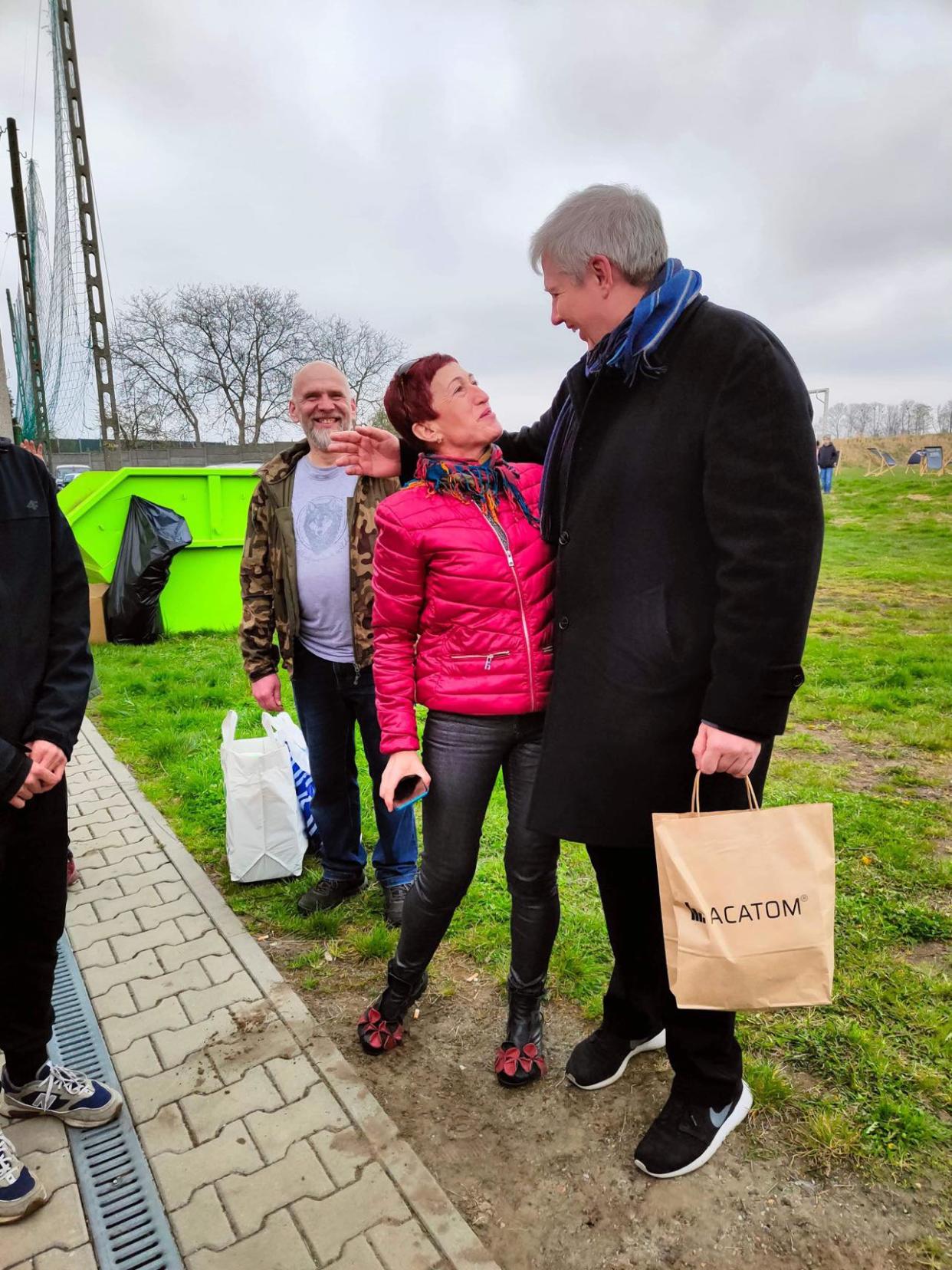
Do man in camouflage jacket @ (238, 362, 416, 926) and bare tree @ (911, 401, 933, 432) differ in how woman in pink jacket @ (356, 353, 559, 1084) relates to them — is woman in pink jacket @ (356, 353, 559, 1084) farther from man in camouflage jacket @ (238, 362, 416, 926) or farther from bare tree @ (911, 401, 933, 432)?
bare tree @ (911, 401, 933, 432)

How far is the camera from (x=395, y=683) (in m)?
2.15

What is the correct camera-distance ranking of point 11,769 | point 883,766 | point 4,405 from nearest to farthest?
1. point 11,769
2. point 4,405
3. point 883,766

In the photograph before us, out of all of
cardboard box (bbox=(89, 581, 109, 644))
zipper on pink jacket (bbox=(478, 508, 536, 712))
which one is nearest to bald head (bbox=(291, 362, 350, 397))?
zipper on pink jacket (bbox=(478, 508, 536, 712))

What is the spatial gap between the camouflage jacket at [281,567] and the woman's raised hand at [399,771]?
862 millimetres

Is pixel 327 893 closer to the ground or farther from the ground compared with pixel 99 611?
closer to the ground

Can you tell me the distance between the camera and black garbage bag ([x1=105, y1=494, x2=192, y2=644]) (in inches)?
304

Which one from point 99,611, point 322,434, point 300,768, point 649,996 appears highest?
point 322,434

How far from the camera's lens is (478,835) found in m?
2.24

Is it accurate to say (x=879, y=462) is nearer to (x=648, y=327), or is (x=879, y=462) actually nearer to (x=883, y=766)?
(x=883, y=766)

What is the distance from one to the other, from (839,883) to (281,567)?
2.58 meters

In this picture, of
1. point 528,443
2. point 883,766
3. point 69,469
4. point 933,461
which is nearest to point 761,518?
point 528,443

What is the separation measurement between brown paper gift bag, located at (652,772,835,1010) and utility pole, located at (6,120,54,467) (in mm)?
19935

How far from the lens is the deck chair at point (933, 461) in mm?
25716

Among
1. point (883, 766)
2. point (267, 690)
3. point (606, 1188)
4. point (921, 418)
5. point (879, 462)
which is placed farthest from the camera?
point (921, 418)
